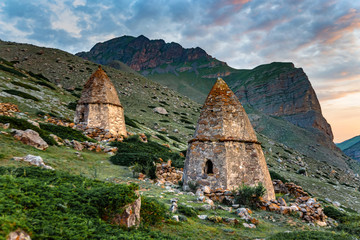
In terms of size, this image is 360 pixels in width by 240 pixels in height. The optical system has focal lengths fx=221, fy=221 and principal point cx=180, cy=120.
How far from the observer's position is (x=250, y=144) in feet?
32.3

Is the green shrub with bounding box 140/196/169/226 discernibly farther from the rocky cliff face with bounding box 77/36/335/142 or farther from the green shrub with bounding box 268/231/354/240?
the rocky cliff face with bounding box 77/36/335/142

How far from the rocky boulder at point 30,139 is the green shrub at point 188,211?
29.8 feet

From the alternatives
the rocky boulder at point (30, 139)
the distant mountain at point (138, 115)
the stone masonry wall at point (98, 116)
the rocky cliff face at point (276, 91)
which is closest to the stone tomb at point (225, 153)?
the distant mountain at point (138, 115)

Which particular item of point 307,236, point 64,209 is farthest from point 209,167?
point 64,209

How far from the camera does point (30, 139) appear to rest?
1180 cm

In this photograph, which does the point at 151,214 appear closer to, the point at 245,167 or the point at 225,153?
the point at 225,153

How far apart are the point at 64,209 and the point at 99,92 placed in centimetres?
1729

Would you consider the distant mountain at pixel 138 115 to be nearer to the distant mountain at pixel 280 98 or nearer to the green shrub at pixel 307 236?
the distant mountain at pixel 280 98

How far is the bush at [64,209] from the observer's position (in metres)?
3.08

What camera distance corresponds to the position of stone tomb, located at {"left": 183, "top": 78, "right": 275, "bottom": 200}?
9.20 m

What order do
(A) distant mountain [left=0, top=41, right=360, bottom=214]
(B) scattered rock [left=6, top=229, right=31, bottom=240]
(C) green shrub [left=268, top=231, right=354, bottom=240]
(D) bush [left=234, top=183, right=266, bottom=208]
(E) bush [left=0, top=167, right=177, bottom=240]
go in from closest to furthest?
1. (B) scattered rock [left=6, top=229, right=31, bottom=240]
2. (E) bush [left=0, top=167, right=177, bottom=240]
3. (C) green shrub [left=268, top=231, right=354, bottom=240]
4. (D) bush [left=234, top=183, right=266, bottom=208]
5. (A) distant mountain [left=0, top=41, right=360, bottom=214]

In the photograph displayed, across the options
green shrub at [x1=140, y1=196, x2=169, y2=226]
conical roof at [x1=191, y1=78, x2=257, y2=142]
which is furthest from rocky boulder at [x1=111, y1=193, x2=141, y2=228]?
conical roof at [x1=191, y1=78, x2=257, y2=142]

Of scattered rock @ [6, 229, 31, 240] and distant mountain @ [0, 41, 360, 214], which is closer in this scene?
scattered rock @ [6, 229, 31, 240]

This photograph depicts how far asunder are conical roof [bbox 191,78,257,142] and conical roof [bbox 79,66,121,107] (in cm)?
1209
